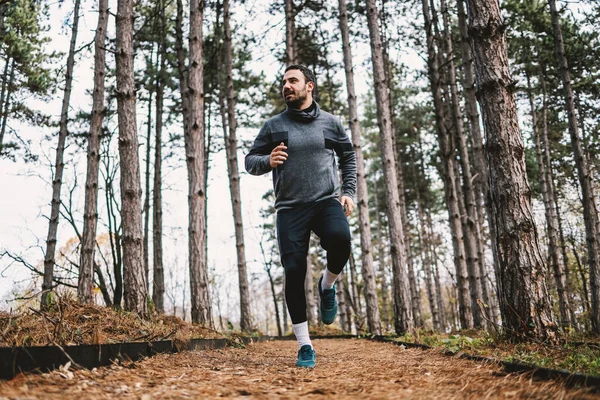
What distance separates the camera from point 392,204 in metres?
8.86

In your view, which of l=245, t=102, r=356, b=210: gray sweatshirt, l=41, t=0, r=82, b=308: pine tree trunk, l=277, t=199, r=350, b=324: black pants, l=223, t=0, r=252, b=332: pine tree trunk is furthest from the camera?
l=223, t=0, r=252, b=332: pine tree trunk

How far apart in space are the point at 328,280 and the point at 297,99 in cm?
160

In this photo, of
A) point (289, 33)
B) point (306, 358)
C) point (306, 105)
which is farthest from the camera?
point (289, 33)

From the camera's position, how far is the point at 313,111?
396 cm

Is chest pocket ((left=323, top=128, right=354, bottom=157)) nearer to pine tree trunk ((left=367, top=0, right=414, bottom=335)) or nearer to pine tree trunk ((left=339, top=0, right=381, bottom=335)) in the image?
pine tree trunk ((left=367, top=0, right=414, bottom=335))

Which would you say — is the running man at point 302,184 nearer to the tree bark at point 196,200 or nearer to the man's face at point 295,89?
the man's face at point 295,89

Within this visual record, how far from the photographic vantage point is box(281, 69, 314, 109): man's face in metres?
3.83

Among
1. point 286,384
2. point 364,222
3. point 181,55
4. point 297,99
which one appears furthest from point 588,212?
point 181,55

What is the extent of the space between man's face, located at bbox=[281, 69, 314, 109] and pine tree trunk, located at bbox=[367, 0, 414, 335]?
5.27 meters

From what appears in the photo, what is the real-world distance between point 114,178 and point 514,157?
45.1ft

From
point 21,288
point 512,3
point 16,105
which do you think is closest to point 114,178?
point 21,288

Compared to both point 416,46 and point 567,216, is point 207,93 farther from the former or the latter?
point 567,216

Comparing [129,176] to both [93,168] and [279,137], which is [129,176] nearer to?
[279,137]

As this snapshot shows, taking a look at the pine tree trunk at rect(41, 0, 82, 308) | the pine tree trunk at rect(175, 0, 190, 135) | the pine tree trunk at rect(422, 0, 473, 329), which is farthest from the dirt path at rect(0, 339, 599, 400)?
the pine tree trunk at rect(175, 0, 190, 135)
